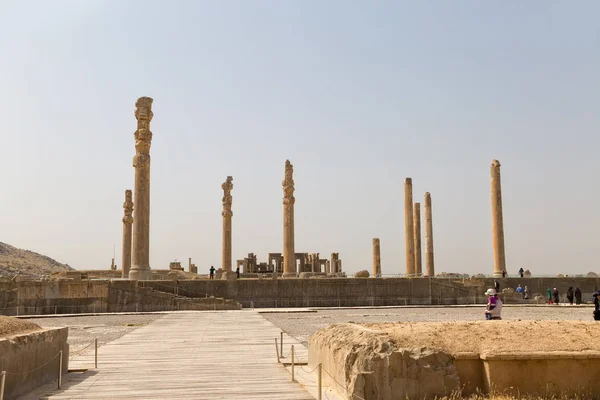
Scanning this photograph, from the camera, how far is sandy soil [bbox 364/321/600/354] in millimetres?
7984

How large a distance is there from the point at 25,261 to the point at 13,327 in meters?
98.5

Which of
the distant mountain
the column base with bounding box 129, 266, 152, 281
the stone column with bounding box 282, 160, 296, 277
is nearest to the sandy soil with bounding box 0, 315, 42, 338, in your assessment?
A: the column base with bounding box 129, 266, 152, 281

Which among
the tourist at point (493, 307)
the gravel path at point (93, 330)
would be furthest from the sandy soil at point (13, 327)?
the tourist at point (493, 307)

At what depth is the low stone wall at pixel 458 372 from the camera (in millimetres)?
7570

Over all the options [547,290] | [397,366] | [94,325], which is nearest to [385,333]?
[397,366]

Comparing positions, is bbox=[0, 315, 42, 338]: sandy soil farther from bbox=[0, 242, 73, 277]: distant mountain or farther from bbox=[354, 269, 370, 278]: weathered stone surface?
bbox=[0, 242, 73, 277]: distant mountain

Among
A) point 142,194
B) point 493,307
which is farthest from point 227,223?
point 493,307

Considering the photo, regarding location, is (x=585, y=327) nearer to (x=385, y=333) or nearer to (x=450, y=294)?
(x=385, y=333)

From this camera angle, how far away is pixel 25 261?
99750 millimetres

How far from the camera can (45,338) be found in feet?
31.8

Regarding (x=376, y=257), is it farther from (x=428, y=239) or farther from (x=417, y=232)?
(x=428, y=239)

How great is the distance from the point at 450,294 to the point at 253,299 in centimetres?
1085

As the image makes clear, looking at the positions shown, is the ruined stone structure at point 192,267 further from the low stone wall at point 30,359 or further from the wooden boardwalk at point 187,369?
the low stone wall at point 30,359

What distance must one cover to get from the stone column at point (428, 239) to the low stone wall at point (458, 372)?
3800cm
